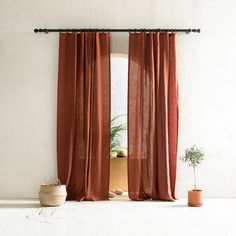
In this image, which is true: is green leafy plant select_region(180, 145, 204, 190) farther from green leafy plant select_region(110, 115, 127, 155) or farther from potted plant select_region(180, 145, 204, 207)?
green leafy plant select_region(110, 115, 127, 155)

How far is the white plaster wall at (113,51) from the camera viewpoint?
4.98 m

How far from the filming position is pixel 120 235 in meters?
→ 3.32

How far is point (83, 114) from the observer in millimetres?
4879

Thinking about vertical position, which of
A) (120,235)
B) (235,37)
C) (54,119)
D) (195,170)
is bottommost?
(120,235)

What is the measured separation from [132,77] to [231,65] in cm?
Result: 113

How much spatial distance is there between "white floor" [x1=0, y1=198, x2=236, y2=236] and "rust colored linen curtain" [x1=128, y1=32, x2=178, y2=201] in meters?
0.24

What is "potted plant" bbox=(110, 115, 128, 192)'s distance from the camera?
5.14 m

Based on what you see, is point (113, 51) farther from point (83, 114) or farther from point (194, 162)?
point (194, 162)

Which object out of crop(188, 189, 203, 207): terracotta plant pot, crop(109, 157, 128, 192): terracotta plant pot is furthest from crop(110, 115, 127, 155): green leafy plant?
crop(188, 189, 203, 207): terracotta plant pot

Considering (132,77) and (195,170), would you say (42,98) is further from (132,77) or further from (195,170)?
(195,170)

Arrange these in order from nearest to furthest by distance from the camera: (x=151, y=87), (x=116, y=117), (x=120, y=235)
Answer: (x=120, y=235) < (x=151, y=87) < (x=116, y=117)

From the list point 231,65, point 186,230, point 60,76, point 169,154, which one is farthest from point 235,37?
point 186,230

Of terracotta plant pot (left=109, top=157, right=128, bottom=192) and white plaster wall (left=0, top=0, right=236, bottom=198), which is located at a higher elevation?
white plaster wall (left=0, top=0, right=236, bottom=198)

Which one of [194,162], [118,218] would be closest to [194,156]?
[194,162]
